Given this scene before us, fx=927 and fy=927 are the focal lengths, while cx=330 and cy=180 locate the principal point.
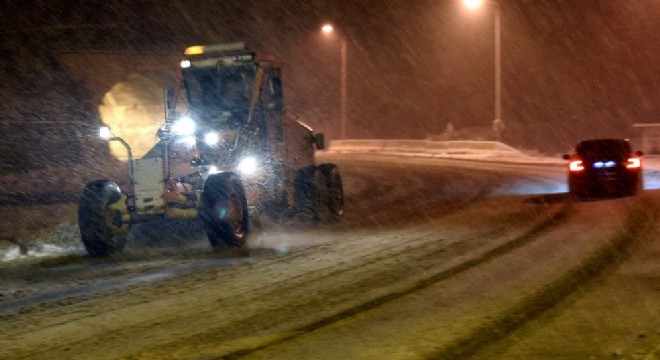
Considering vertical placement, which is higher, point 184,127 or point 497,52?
point 497,52

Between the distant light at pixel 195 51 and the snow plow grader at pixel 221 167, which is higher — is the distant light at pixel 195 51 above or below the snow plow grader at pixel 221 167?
above

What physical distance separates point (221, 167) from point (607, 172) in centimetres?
1163

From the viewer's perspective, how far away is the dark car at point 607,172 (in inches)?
954

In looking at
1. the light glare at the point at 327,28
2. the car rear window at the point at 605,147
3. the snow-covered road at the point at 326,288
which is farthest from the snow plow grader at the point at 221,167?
the light glare at the point at 327,28

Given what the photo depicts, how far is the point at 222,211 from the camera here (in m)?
15.6

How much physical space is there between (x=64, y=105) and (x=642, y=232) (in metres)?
28.7

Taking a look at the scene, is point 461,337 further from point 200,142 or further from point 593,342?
point 200,142

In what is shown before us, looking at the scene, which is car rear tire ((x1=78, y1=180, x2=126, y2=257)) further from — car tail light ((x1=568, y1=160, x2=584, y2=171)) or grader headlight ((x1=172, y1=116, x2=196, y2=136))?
car tail light ((x1=568, y1=160, x2=584, y2=171))

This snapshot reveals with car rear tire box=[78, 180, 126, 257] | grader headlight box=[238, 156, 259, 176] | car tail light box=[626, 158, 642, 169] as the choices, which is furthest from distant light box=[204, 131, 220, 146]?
car tail light box=[626, 158, 642, 169]

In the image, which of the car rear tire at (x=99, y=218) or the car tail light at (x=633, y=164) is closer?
the car rear tire at (x=99, y=218)

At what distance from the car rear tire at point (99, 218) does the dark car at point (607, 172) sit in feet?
42.7

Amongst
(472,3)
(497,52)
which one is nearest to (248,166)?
(472,3)

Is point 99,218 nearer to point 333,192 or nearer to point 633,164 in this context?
point 333,192

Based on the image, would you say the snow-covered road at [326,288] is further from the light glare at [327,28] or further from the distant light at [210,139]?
the light glare at [327,28]
